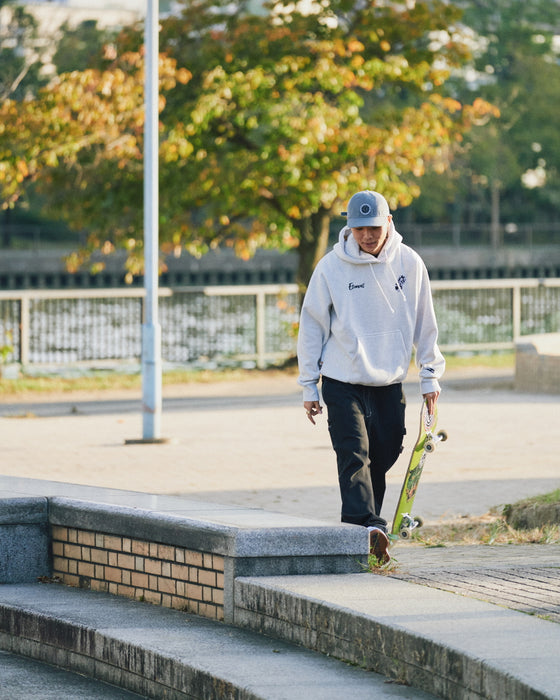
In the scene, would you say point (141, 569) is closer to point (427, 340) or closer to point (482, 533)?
point (427, 340)

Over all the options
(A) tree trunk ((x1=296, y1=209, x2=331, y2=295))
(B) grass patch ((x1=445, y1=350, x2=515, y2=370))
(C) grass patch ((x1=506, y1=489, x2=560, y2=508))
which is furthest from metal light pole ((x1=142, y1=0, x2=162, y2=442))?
(B) grass patch ((x1=445, y1=350, x2=515, y2=370))

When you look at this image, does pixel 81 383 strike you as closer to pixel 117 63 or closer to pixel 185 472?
pixel 117 63

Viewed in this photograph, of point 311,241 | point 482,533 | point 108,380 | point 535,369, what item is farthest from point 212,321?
point 482,533

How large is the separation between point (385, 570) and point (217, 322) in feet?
51.0

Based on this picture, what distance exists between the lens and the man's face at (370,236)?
19.3 ft

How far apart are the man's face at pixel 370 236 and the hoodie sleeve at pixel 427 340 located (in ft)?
0.84

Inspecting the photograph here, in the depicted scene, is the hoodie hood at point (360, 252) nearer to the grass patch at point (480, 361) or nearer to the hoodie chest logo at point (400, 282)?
the hoodie chest logo at point (400, 282)

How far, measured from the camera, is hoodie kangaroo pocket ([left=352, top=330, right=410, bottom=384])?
589 cm

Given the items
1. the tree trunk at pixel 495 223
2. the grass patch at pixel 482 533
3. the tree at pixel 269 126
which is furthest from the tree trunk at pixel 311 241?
the tree trunk at pixel 495 223

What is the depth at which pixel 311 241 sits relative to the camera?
66.0 feet

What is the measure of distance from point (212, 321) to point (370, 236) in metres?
15.0

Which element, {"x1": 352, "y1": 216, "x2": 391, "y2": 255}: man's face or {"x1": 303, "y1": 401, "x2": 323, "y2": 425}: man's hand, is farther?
{"x1": 303, "y1": 401, "x2": 323, "y2": 425}: man's hand

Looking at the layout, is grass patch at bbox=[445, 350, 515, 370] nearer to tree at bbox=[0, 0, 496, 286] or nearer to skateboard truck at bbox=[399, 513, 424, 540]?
tree at bbox=[0, 0, 496, 286]

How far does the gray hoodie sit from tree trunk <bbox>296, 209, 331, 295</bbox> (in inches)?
547
